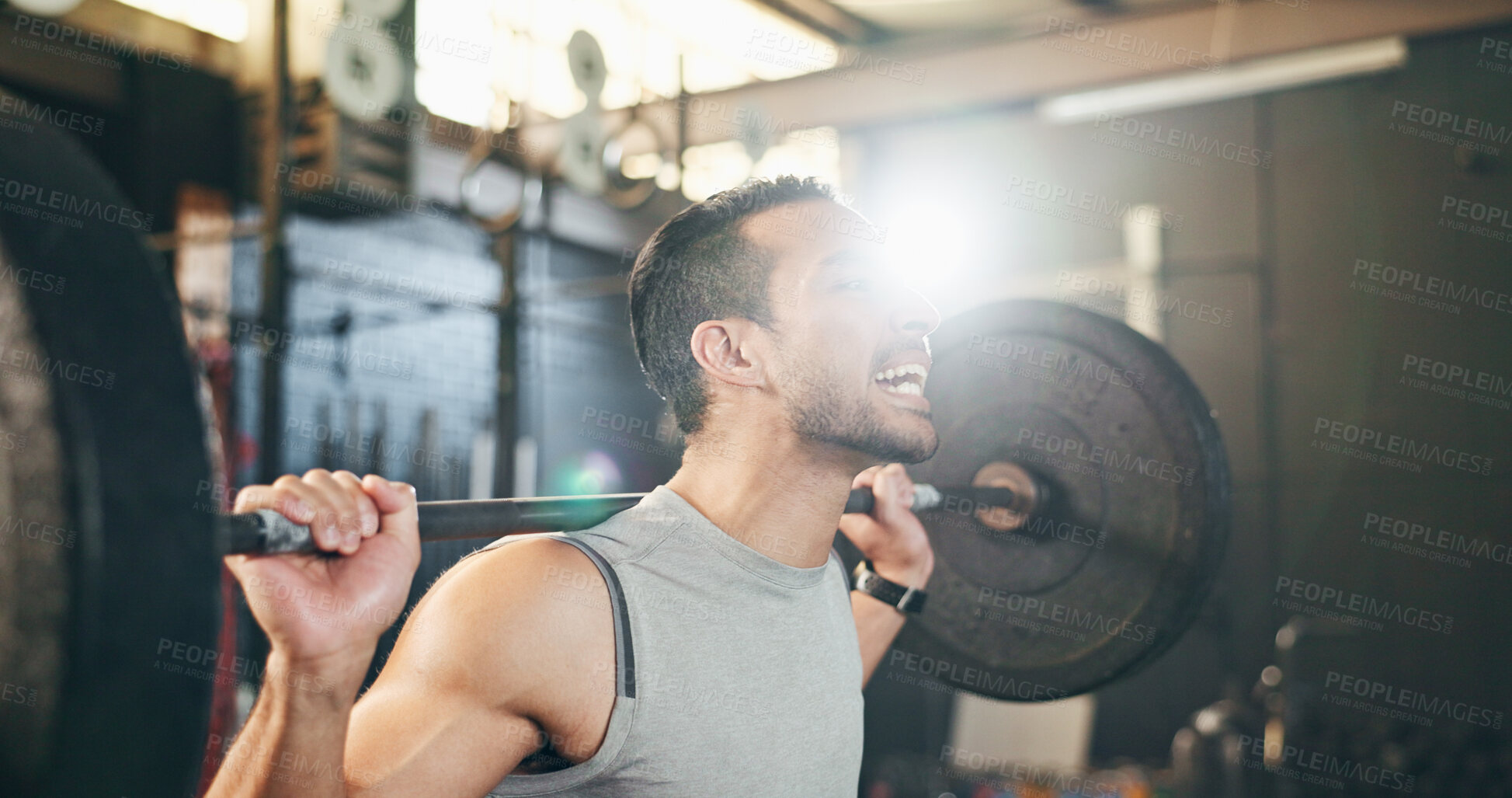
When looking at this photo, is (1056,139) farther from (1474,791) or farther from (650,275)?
(650,275)

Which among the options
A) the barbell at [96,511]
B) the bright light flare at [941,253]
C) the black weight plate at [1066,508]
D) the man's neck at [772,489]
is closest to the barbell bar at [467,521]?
the barbell at [96,511]

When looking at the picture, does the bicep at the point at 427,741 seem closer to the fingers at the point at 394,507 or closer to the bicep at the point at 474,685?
the bicep at the point at 474,685

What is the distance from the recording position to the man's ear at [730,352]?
160 cm

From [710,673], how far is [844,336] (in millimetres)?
545

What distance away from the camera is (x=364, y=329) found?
5961 millimetres

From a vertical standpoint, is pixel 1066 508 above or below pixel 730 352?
below

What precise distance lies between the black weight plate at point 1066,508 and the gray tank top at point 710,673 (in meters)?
0.64

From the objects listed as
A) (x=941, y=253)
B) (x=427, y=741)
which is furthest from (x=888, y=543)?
(x=941, y=253)

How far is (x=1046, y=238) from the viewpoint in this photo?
6.41 metres

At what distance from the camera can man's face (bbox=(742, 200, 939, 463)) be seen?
1.57 metres

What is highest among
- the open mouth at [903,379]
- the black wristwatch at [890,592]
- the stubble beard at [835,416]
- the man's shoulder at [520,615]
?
the open mouth at [903,379]

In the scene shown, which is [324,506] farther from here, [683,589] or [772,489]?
[772,489]

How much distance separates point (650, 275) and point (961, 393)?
84 cm

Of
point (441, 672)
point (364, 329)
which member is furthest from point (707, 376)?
point (364, 329)
